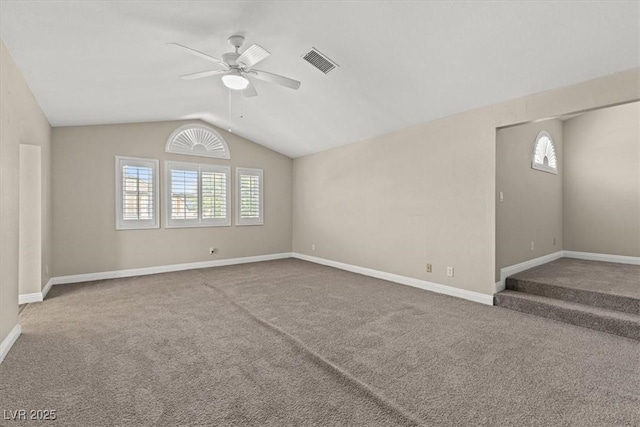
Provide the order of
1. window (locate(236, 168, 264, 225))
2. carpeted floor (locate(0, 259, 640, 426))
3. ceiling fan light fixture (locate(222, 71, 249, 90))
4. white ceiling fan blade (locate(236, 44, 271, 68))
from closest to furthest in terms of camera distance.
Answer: carpeted floor (locate(0, 259, 640, 426)) < white ceiling fan blade (locate(236, 44, 271, 68)) < ceiling fan light fixture (locate(222, 71, 249, 90)) < window (locate(236, 168, 264, 225))

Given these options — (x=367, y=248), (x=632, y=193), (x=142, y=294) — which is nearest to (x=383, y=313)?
(x=367, y=248)

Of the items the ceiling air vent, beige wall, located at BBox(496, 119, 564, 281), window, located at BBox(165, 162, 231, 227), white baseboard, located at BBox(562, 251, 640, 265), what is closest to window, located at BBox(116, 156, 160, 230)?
window, located at BBox(165, 162, 231, 227)

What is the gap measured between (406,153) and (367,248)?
6.02ft

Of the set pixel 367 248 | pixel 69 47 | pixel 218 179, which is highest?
pixel 69 47

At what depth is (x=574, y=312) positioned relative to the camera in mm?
3217

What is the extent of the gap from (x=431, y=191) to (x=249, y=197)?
161 inches

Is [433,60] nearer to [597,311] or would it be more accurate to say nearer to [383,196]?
[383,196]

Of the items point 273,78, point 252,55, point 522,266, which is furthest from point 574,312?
point 252,55

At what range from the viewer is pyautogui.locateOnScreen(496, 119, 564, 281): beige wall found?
411cm

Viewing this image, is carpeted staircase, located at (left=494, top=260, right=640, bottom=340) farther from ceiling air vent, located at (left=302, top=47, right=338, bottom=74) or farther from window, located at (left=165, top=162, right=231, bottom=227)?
window, located at (left=165, top=162, right=231, bottom=227)

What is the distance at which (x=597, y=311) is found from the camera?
3.18m

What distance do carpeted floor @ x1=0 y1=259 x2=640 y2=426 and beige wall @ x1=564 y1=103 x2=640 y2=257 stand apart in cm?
344

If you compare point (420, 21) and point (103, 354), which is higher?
point (420, 21)

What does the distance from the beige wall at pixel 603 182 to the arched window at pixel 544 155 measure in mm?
553
